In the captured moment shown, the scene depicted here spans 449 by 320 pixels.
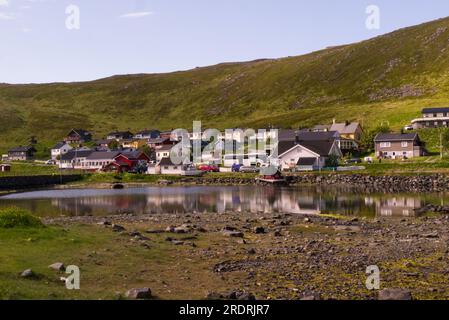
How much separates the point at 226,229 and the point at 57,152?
149 metres

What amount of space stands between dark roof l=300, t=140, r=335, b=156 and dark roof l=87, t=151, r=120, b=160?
51879mm

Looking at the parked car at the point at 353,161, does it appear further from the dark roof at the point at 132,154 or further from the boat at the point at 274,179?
the dark roof at the point at 132,154

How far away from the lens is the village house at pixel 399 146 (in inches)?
4498

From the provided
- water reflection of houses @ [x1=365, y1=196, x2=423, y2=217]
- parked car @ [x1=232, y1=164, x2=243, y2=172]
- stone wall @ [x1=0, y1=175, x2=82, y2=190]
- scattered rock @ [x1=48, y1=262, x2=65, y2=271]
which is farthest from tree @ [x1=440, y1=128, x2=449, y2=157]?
scattered rock @ [x1=48, y1=262, x2=65, y2=271]

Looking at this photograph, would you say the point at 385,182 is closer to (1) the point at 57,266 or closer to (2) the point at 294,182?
(2) the point at 294,182

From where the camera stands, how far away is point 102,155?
14425 centimetres

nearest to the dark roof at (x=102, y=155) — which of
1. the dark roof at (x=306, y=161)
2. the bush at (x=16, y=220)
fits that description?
the dark roof at (x=306, y=161)

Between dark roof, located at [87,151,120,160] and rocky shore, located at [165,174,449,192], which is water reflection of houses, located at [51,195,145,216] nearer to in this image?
rocky shore, located at [165,174,449,192]

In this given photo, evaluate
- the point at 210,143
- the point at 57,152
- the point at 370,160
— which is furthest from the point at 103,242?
the point at 57,152

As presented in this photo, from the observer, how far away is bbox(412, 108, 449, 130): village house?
13812cm

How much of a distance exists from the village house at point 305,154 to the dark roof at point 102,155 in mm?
46316

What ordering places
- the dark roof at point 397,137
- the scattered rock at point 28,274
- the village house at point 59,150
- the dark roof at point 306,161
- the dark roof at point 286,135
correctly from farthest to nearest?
1. the village house at point 59,150
2. the dark roof at point 286,135
3. the dark roof at point 397,137
4. the dark roof at point 306,161
5. the scattered rock at point 28,274

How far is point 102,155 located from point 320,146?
2393 inches
